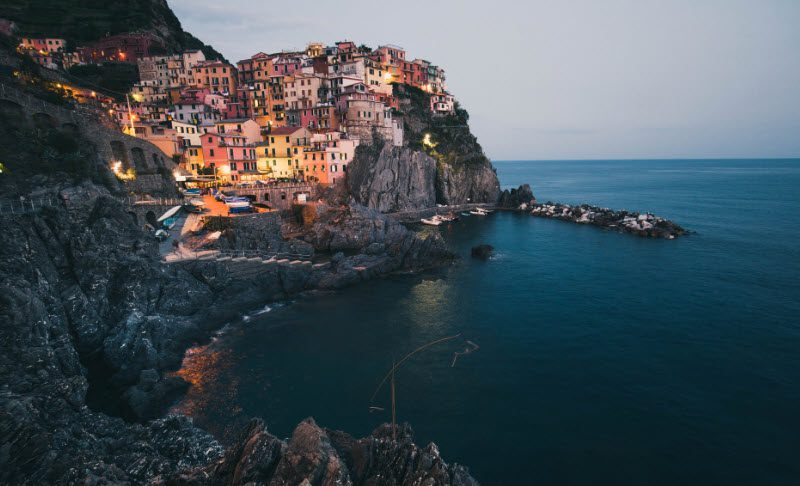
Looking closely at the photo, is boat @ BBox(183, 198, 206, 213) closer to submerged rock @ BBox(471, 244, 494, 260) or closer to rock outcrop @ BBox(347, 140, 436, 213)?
rock outcrop @ BBox(347, 140, 436, 213)

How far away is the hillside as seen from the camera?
99.2m

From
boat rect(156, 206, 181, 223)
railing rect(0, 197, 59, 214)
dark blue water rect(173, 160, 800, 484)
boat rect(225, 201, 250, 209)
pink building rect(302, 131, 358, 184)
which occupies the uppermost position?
pink building rect(302, 131, 358, 184)

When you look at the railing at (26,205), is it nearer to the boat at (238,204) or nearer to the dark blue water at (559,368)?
the dark blue water at (559,368)

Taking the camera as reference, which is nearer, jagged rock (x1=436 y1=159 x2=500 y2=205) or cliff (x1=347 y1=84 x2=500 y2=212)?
cliff (x1=347 y1=84 x2=500 y2=212)

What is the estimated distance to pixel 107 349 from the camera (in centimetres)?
2639

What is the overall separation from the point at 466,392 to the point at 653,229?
60.8 m

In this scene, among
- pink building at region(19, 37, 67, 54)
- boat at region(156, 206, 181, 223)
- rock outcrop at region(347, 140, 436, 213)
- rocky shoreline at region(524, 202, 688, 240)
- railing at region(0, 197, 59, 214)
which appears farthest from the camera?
pink building at region(19, 37, 67, 54)

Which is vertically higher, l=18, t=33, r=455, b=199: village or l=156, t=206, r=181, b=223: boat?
l=18, t=33, r=455, b=199: village

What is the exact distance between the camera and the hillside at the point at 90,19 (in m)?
99.2

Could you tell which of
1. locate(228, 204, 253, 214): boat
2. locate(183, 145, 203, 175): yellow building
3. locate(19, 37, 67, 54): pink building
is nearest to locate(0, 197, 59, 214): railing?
locate(228, 204, 253, 214): boat

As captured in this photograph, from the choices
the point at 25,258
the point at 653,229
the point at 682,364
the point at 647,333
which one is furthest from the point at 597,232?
the point at 25,258

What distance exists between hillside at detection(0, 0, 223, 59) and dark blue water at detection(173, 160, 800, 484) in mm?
111530

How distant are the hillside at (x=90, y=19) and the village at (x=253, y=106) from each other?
8.66m

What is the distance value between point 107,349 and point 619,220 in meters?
84.8
